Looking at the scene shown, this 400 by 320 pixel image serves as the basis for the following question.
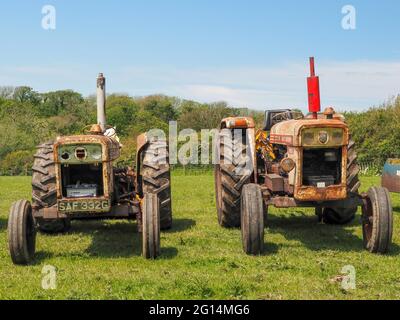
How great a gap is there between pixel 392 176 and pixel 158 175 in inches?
206

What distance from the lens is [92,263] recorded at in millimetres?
6656

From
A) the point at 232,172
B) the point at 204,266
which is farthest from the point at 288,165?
the point at 204,266

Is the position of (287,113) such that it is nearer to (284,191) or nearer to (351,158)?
(351,158)

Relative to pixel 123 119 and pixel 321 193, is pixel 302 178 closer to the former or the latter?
pixel 321 193

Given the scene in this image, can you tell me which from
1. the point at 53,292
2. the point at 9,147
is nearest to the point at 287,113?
the point at 53,292

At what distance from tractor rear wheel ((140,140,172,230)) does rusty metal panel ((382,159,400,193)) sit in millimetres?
4876

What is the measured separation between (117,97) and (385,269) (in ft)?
189

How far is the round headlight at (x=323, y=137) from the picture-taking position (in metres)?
7.05

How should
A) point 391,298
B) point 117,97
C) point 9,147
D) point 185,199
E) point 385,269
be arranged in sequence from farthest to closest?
point 117,97 → point 9,147 → point 185,199 → point 385,269 → point 391,298

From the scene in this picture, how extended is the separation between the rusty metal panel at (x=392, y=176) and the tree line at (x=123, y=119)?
16799 mm

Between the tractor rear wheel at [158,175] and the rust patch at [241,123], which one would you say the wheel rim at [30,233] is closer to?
the tractor rear wheel at [158,175]
